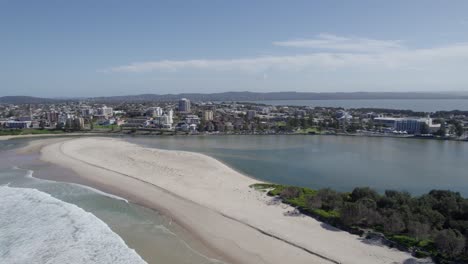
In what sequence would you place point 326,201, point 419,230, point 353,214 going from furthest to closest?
point 326,201, point 353,214, point 419,230

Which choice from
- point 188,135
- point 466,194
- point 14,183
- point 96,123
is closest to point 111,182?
point 14,183

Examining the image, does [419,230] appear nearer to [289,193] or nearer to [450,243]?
[450,243]

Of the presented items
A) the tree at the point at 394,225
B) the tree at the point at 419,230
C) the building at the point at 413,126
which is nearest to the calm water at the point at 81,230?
the tree at the point at 394,225

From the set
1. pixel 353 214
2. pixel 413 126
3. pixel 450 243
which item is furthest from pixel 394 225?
pixel 413 126

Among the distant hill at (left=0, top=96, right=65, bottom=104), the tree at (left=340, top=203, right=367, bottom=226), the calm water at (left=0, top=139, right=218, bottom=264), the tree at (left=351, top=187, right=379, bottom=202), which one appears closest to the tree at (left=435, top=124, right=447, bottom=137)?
the tree at (left=351, top=187, right=379, bottom=202)

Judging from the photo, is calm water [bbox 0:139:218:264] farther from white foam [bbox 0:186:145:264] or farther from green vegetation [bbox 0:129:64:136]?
green vegetation [bbox 0:129:64:136]

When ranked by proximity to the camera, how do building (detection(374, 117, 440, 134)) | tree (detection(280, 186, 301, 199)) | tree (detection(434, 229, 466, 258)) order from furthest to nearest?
building (detection(374, 117, 440, 134)), tree (detection(280, 186, 301, 199)), tree (detection(434, 229, 466, 258))

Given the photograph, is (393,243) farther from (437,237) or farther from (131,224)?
(131,224)

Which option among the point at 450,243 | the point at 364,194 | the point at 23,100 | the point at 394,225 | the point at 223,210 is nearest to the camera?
the point at 450,243
